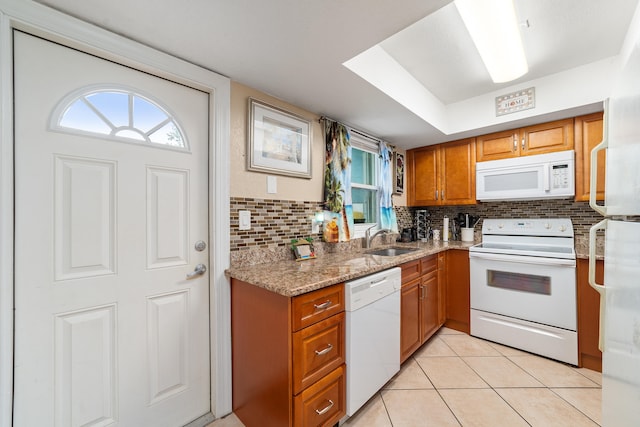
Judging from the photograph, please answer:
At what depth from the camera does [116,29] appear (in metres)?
1.16

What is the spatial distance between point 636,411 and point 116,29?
2.32 metres

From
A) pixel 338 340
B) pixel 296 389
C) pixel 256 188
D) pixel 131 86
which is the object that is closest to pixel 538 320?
pixel 338 340

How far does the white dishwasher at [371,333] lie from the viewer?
4.58 feet

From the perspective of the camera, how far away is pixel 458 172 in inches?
113

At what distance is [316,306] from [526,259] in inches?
78.5

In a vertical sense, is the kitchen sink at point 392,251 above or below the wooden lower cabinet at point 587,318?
above

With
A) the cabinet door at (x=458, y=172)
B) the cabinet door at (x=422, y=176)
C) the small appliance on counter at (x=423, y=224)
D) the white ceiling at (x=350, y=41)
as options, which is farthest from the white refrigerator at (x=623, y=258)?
the small appliance on counter at (x=423, y=224)

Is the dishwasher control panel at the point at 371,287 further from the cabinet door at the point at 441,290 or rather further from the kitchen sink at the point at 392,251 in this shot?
the cabinet door at the point at 441,290

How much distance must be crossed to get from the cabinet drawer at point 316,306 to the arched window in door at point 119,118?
1.08 meters

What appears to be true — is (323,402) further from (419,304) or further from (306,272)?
(419,304)

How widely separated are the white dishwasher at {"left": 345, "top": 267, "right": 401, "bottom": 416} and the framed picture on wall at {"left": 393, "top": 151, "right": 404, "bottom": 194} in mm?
1538

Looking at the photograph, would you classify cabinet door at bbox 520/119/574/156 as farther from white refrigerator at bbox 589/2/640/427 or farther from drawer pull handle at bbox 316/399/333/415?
drawer pull handle at bbox 316/399/333/415

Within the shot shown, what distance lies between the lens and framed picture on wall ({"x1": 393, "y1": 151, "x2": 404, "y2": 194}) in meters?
3.09

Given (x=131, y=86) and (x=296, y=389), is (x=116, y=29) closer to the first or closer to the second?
(x=131, y=86)
